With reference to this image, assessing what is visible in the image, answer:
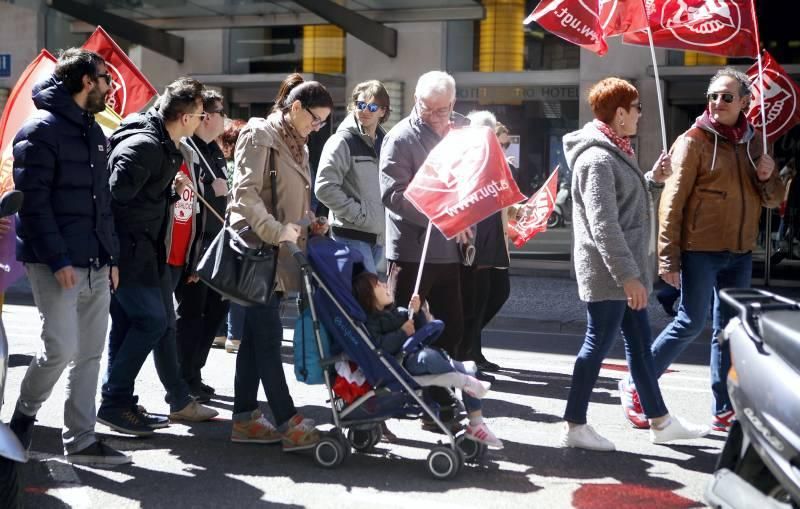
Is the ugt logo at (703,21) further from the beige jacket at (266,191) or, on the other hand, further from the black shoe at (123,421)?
the black shoe at (123,421)

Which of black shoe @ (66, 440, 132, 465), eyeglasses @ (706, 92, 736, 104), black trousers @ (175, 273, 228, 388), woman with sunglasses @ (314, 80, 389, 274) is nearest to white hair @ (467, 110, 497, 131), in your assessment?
woman with sunglasses @ (314, 80, 389, 274)

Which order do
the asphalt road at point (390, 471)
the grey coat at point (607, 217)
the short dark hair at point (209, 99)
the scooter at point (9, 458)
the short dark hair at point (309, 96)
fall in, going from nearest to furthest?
the scooter at point (9, 458) < the asphalt road at point (390, 471) < the grey coat at point (607, 217) < the short dark hair at point (309, 96) < the short dark hair at point (209, 99)

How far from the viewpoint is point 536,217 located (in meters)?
8.54

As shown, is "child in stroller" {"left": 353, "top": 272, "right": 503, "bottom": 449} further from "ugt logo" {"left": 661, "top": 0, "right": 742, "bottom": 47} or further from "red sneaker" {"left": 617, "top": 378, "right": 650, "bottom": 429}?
"ugt logo" {"left": 661, "top": 0, "right": 742, "bottom": 47}

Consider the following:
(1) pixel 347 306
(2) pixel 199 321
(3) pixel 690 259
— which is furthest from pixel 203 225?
(3) pixel 690 259

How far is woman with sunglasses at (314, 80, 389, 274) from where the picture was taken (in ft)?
21.9

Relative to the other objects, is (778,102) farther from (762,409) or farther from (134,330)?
(762,409)

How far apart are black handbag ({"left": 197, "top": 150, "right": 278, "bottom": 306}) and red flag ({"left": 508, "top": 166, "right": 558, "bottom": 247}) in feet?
10.5

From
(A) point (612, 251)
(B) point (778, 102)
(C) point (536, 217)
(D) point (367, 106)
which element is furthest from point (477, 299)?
(B) point (778, 102)

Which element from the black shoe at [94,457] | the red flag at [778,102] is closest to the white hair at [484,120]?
the red flag at [778,102]

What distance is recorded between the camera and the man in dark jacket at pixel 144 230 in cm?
584

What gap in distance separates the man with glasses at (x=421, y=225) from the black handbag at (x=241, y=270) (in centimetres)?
79

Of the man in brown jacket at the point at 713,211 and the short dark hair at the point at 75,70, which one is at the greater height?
the short dark hair at the point at 75,70

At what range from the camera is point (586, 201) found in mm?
5586
